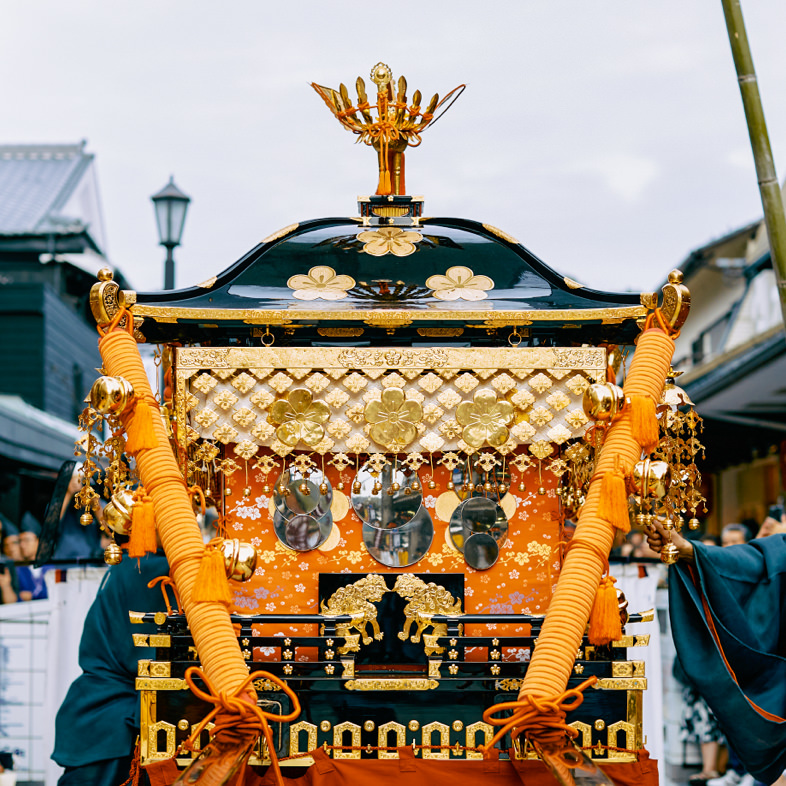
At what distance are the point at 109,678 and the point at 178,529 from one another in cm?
231

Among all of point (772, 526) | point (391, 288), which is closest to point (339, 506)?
point (391, 288)

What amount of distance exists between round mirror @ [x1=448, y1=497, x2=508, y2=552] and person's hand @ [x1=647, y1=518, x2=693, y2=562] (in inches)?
28.5

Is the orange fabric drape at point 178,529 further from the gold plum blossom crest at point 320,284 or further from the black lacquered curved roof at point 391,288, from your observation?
the gold plum blossom crest at point 320,284

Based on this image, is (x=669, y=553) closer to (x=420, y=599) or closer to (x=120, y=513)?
(x=420, y=599)

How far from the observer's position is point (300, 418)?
196 inches

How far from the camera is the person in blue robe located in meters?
5.38

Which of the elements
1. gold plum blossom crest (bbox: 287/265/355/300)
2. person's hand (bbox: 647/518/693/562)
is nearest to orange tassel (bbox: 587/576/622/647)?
person's hand (bbox: 647/518/693/562)

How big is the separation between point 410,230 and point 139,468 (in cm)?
173

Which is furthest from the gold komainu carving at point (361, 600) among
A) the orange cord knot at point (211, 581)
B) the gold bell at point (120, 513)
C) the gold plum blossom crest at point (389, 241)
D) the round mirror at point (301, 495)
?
the gold plum blossom crest at point (389, 241)

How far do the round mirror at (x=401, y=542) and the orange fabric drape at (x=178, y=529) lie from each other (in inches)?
39.7

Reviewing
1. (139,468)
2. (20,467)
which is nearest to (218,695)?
(139,468)

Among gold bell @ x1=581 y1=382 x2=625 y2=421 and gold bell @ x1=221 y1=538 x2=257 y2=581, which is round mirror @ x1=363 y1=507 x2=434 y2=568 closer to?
gold bell @ x1=221 y1=538 x2=257 y2=581

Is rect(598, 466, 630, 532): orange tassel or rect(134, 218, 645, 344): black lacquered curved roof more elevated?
rect(134, 218, 645, 344): black lacquered curved roof

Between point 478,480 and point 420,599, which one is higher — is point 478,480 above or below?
above
